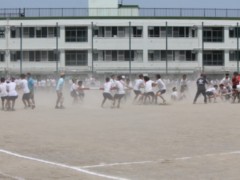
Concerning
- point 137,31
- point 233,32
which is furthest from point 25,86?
point 233,32

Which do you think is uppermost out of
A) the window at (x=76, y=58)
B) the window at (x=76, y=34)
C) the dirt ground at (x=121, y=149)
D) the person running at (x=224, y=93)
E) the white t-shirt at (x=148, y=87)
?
the window at (x=76, y=34)

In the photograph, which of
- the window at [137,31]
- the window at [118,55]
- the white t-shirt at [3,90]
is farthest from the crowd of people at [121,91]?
the window at [137,31]

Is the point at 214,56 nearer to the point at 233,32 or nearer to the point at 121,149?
the point at 233,32

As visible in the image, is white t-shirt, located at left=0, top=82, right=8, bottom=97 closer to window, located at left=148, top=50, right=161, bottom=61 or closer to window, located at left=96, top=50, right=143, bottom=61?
window, located at left=96, top=50, right=143, bottom=61

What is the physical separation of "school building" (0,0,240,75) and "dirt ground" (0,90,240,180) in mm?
52533

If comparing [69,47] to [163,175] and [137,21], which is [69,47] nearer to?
[137,21]

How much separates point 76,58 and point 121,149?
60.9 meters

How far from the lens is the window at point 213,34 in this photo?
75062 millimetres

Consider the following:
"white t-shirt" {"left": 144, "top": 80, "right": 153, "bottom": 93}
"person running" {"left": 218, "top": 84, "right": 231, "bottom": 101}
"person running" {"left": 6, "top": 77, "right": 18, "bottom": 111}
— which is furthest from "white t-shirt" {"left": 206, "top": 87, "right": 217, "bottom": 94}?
"person running" {"left": 6, "top": 77, "right": 18, "bottom": 111}

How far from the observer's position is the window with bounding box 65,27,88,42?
73750 mm

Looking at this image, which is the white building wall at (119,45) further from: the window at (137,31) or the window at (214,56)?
the window at (214,56)

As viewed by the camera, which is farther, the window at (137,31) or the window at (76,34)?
the window at (137,31)

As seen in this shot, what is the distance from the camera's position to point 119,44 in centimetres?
7344

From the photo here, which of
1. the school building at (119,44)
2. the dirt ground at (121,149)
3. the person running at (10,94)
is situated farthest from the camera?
the school building at (119,44)
